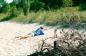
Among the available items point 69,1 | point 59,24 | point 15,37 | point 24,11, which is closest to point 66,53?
point 15,37

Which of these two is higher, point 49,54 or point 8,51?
point 49,54

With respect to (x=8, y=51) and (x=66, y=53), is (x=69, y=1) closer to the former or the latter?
(x=8, y=51)

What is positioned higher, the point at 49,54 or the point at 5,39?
the point at 49,54

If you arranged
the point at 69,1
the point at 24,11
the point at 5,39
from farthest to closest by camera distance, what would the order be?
1. the point at 69,1
2. the point at 24,11
3. the point at 5,39

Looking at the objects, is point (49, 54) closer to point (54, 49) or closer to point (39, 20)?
point (54, 49)

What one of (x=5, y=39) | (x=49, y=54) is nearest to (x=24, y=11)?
(x=5, y=39)

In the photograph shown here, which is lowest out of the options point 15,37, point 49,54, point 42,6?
point 42,6

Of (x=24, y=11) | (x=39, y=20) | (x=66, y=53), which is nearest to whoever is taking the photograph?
(x=66, y=53)

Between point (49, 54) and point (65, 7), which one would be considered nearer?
point (49, 54)

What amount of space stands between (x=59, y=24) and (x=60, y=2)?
740 centimetres

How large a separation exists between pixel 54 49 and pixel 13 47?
3.93m

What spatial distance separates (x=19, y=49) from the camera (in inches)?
379

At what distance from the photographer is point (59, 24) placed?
13.2 meters

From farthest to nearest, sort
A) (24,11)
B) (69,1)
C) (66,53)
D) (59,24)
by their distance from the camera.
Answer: (69,1)
(24,11)
(59,24)
(66,53)
